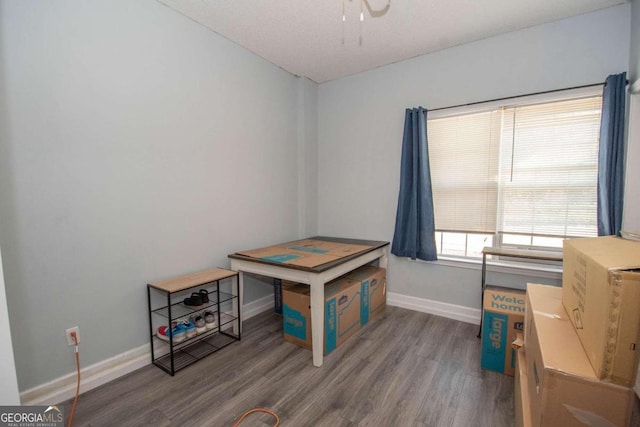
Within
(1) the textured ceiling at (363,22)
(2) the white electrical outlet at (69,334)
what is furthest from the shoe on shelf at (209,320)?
(1) the textured ceiling at (363,22)

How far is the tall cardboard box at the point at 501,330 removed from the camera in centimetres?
176

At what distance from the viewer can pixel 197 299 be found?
6.61ft

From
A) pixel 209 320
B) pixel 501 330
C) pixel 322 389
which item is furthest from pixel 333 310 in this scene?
pixel 501 330

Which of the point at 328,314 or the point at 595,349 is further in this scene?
the point at 328,314

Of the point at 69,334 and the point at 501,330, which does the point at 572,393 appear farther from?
the point at 69,334

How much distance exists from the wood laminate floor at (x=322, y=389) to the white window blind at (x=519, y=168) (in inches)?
42.8

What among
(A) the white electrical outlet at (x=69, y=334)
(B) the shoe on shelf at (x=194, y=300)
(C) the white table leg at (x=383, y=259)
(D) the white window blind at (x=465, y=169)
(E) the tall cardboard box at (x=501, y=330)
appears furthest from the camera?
(C) the white table leg at (x=383, y=259)

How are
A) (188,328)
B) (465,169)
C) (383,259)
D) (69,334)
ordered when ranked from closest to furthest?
1. (69,334)
2. (188,328)
3. (465,169)
4. (383,259)

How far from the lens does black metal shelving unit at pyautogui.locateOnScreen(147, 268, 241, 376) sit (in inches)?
73.7

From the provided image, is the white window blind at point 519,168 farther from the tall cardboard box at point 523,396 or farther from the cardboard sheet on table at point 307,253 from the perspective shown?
the tall cardboard box at point 523,396

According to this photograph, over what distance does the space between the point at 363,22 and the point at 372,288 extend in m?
2.21

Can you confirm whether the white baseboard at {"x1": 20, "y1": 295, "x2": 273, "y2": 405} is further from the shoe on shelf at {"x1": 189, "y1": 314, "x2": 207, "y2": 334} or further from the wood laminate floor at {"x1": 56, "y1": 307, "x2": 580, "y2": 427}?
the shoe on shelf at {"x1": 189, "y1": 314, "x2": 207, "y2": 334}

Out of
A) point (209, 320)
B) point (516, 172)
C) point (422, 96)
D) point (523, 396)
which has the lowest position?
point (209, 320)

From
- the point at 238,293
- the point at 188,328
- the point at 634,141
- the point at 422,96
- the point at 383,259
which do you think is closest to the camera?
the point at 634,141
